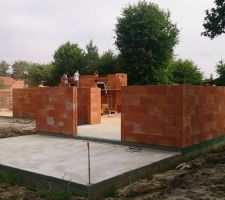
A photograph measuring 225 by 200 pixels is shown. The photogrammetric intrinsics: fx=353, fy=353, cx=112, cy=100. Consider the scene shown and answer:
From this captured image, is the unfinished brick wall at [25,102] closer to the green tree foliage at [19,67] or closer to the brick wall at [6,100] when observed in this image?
the brick wall at [6,100]

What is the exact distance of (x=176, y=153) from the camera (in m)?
8.09

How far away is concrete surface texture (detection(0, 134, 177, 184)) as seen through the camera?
21.3ft

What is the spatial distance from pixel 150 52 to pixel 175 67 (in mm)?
7240

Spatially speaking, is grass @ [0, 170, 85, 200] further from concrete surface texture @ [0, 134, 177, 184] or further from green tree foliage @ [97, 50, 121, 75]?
green tree foliage @ [97, 50, 121, 75]

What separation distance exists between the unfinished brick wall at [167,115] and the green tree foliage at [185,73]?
2694cm

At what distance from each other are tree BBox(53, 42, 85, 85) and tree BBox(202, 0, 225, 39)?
1160 inches

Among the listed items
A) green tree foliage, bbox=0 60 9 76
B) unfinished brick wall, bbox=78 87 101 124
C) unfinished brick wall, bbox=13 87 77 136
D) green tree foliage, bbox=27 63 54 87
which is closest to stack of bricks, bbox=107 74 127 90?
unfinished brick wall, bbox=78 87 101 124

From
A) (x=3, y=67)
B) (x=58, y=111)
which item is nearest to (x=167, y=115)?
(x=58, y=111)

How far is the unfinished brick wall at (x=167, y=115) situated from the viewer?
8.26 meters

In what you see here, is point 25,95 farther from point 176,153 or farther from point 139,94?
point 176,153

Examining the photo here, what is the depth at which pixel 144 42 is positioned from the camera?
31172 millimetres

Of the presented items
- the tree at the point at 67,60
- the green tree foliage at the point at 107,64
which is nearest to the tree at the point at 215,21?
the green tree foliage at the point at 107,64

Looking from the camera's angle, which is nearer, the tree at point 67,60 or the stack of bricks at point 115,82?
the stack of bricks at point 115,82

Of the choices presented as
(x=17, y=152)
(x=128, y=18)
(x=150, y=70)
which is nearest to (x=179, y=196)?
(x=17, y=152)
